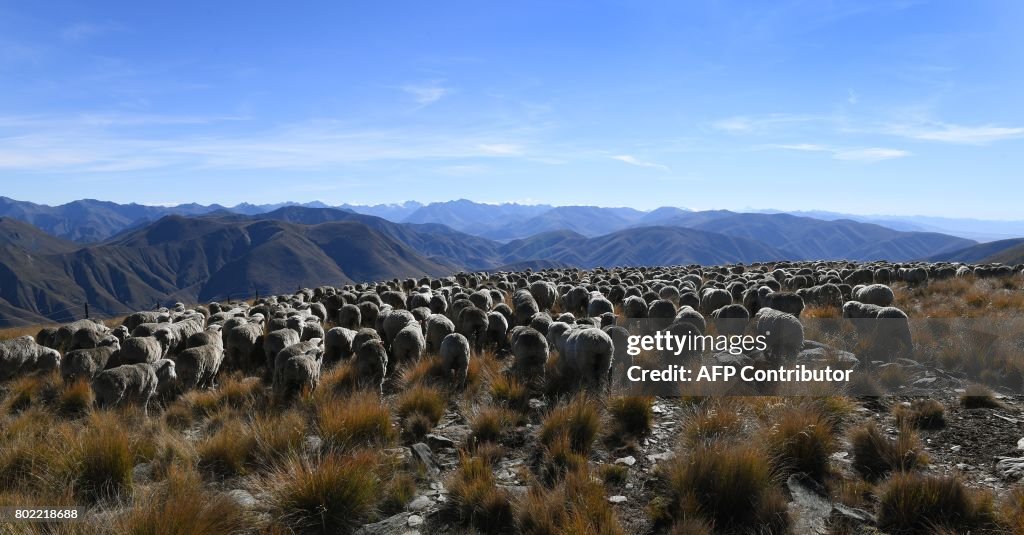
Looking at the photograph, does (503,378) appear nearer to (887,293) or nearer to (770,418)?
(770,418)

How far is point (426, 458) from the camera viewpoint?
7492mm

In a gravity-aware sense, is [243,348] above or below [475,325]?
below

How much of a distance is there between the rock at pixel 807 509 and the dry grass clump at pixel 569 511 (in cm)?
211

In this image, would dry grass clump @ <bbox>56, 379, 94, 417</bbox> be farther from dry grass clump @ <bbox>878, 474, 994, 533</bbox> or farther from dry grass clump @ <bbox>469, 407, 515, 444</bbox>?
dry grass clump @ <bbox>878, 474, 994, 533</bbox>

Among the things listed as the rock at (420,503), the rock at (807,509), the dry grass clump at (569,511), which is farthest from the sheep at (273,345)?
the rock at (807,509)

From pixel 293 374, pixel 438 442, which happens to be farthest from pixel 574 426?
pixel 293 374

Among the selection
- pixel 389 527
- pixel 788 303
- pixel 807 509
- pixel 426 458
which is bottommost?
pixel 389 527

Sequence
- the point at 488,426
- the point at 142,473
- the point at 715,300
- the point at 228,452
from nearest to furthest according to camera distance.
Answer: the point at 142,473
the point at 228,452
the point at 488,426
the point at 715,300

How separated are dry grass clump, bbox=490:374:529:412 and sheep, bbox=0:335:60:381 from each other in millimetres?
11753

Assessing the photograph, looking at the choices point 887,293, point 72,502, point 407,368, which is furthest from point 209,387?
point 887,293

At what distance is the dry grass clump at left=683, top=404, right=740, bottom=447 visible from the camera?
743 centimetres

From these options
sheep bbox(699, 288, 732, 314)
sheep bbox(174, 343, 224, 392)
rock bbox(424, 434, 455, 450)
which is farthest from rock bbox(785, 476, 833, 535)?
→ sheep bbox(699, 288, 732, 314)

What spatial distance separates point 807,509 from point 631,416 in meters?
3.00

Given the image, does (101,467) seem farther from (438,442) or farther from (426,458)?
(438,442)
